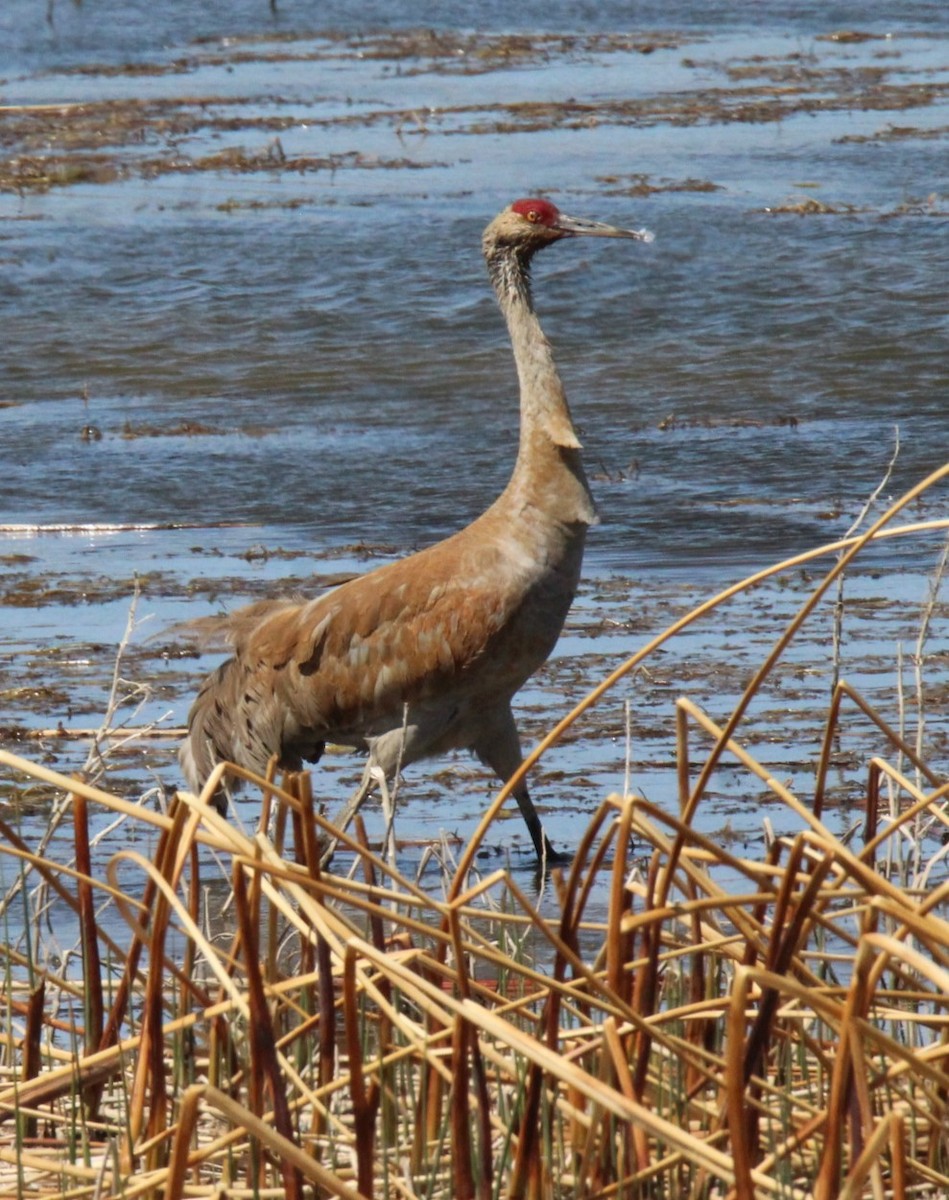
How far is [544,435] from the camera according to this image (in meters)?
5.64

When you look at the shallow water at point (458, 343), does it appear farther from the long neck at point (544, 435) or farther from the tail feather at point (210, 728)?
the long neck at point (544, 435)

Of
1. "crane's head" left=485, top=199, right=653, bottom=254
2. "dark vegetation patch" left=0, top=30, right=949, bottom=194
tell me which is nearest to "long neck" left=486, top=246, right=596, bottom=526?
"crane's head" left=485, top=199, right=653, bottom=254

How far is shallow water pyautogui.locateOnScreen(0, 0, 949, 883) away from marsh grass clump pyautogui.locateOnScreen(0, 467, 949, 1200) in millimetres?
2694

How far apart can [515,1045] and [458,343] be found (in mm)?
10982

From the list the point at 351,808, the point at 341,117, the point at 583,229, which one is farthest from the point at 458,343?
the point at 341,117

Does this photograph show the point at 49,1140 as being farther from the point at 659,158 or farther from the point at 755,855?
the point at 659,158

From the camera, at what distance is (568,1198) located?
296 centimetres

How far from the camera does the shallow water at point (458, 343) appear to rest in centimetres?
738

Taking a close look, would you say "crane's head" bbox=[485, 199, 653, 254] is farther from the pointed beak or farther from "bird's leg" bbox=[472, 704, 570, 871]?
"bird's leg" bbox=[472, 704, 570, 871]

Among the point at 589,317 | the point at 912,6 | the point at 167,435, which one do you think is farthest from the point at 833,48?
the point at 167,435

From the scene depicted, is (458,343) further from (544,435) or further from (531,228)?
(544,435)

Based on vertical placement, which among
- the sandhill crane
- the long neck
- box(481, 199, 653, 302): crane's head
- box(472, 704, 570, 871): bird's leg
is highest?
box(481, 199, 653, 302): crane's head

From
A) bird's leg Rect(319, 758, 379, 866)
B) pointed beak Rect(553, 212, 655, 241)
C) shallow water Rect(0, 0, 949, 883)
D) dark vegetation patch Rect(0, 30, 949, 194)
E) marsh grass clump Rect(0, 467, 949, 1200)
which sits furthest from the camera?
dark vegetation patch Rect(0, 30, 949, 194)

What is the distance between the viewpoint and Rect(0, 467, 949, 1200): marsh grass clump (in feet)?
8.05
